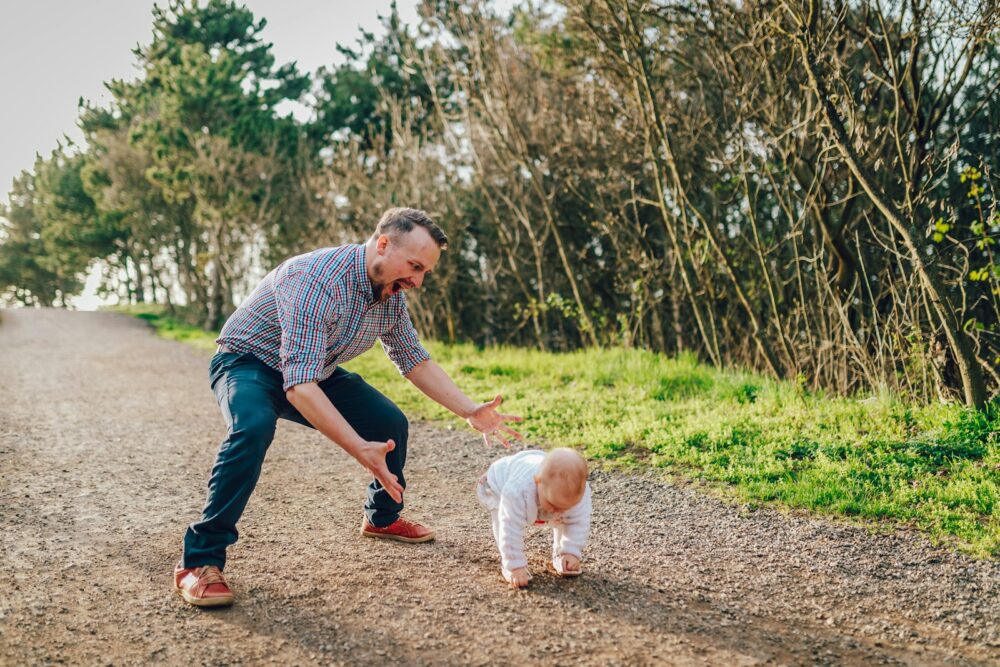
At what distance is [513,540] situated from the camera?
3.38 meters

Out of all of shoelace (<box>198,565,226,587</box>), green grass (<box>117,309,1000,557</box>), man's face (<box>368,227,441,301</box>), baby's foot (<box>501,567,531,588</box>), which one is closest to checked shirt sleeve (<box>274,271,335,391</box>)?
man's face (<box>368,227,441,301</box>)

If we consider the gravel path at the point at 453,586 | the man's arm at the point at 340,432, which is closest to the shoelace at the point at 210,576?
the gravel path at the point at 453,586

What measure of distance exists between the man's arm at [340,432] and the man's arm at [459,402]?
0.70 metres

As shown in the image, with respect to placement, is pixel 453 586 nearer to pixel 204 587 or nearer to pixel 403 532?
pixel 403 532

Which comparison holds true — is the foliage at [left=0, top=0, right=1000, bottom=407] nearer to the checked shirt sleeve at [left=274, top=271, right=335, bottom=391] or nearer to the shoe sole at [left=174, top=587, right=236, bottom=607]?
the checked shirt sleeve at [left=274, top=271, right=335, bottom=391]

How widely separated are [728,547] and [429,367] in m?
1.85

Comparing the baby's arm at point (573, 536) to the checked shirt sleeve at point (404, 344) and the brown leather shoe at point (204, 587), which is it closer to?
the checked shirt sleeve at point (404, 344)

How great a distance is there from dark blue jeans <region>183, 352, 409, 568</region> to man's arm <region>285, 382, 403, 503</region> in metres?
0.27

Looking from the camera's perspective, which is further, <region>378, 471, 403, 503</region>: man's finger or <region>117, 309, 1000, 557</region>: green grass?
<region>117, 309, 1000, 557</region>: green grass

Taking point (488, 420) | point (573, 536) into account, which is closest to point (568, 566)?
point (573, 536)

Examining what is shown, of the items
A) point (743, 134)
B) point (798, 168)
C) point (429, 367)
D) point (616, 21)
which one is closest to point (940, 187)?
point (798, 168)

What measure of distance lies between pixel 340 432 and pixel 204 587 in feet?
2.92

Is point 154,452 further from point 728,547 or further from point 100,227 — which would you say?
point 100,227

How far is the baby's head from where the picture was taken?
321 centimetres
